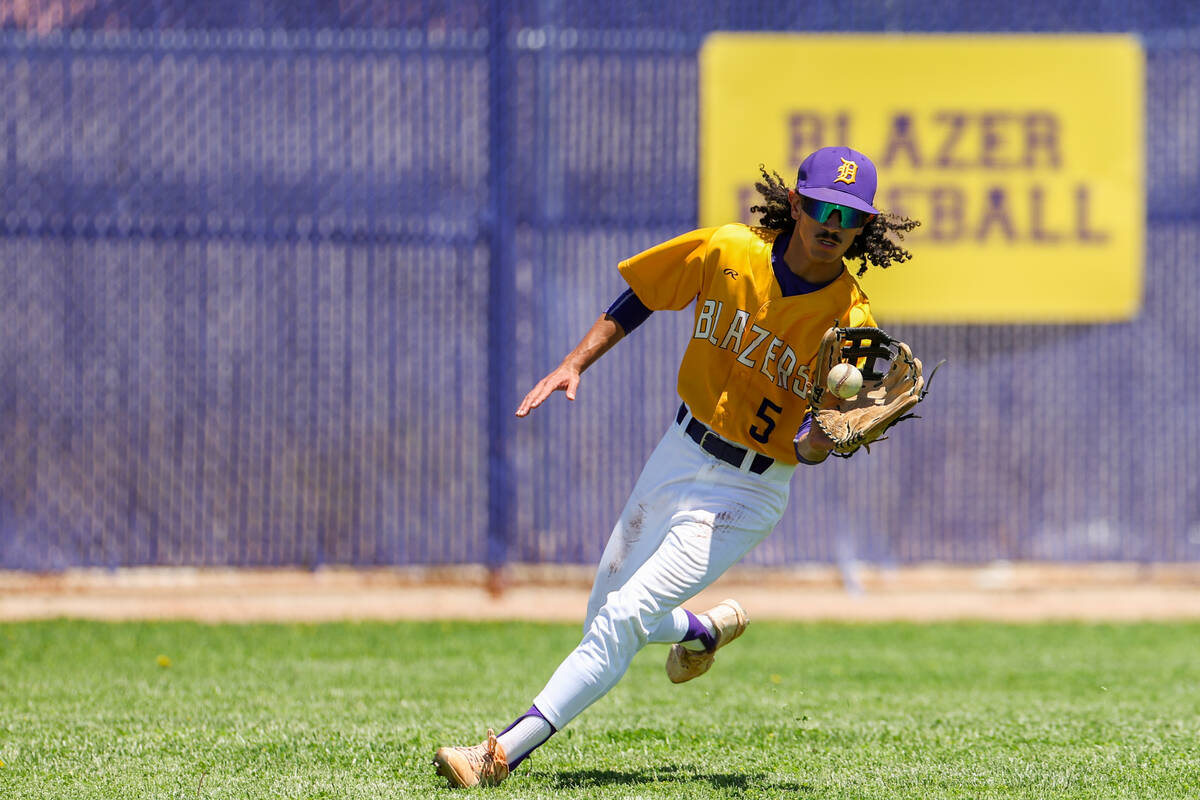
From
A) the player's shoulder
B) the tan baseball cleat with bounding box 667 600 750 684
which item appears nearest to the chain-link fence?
the tan baseball cleat with bounding box 667 600 750 684

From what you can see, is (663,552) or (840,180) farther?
(663,552)

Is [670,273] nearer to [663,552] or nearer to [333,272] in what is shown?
[663,552]

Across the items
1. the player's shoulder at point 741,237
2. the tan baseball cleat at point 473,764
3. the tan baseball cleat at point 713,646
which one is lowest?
the tan baseball cleat at point 473,764

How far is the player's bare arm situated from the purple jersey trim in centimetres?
2

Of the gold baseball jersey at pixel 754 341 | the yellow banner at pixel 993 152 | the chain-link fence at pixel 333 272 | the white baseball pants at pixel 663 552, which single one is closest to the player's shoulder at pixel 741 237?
the gold baseball jersey at pixel 754 341

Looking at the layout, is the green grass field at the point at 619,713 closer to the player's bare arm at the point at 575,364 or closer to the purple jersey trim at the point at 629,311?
the player's bare arm at the point at 575,364

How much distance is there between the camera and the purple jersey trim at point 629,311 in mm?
5355

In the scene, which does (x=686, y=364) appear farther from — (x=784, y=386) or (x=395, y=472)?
(x=395, y=472)

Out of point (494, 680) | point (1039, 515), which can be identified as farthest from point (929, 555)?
point (494, 680)

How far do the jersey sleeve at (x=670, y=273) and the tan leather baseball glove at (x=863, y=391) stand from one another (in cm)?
65

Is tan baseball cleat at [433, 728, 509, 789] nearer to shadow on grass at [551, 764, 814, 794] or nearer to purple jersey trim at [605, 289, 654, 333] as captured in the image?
shadow on grass at [551, 764, 814, 794]

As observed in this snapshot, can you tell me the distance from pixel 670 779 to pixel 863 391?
55.4 inches

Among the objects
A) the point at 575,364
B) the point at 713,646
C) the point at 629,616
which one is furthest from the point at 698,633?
the point at 575,364

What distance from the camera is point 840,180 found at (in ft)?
16.0
